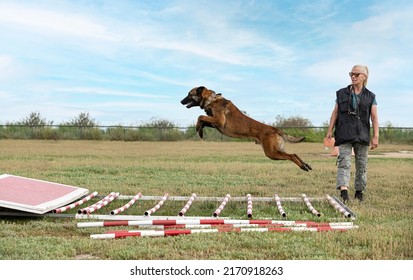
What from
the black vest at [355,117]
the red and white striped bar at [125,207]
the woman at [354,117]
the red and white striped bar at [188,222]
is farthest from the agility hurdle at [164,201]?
the black vest at [355,117]

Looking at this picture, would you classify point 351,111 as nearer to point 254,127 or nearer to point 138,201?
point 254,127

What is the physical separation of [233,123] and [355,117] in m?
2.21

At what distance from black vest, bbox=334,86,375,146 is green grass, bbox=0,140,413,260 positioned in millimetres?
1078

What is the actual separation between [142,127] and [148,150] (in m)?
4.98

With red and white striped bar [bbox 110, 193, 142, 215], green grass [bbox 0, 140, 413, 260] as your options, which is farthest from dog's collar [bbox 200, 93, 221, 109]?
red and white striped bar [bbox 110, 193, 142, 215]

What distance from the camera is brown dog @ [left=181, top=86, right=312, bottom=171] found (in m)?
6.51

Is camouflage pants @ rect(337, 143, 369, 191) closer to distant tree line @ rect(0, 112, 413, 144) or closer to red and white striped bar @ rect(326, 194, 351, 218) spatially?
red and white striped bar @ rect(326, 194, 351, 218)

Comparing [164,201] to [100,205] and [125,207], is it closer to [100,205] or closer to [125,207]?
[125,207]

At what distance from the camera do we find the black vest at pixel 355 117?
7.49 m

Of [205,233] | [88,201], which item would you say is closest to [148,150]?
[88,201]

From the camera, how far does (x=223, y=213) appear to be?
716cm

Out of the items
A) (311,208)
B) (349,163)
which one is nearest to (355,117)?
(349,163)

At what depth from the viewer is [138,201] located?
8141 millimetres

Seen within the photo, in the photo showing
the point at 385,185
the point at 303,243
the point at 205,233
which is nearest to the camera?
the point at 303,243
